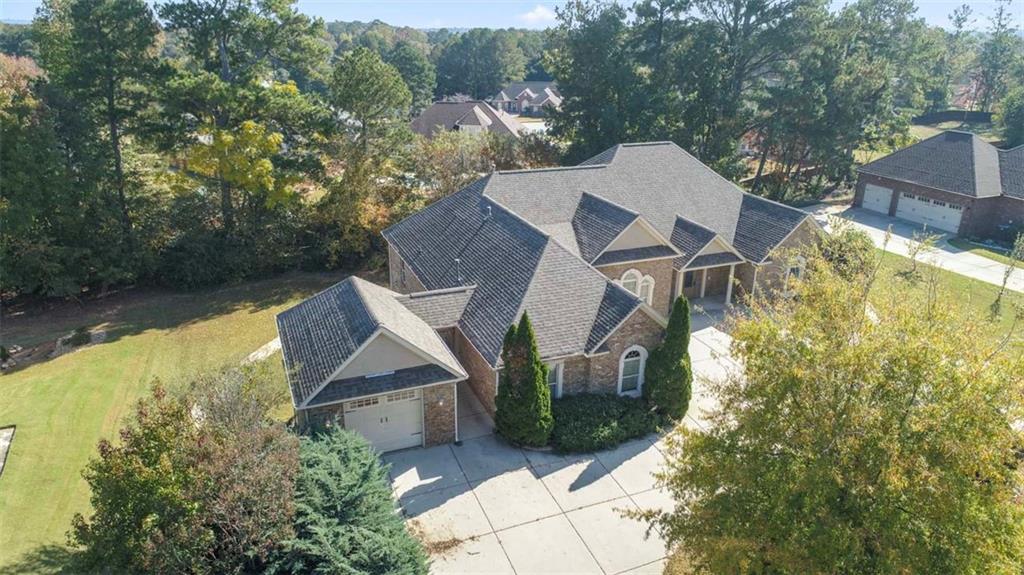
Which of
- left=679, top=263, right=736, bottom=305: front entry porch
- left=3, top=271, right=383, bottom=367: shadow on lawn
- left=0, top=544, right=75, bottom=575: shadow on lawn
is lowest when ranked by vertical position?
left=3, top=271, right=383, bottom=367: shadow on lawn

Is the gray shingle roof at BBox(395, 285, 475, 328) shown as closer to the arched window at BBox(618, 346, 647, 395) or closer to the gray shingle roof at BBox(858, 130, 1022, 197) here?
the arched window at BBox(618, 346, 647, 395)

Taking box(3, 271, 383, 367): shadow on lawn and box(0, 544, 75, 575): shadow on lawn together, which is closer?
box(0, 544, 75, 575): shadow on lawn

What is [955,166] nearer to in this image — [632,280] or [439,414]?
[632,280]

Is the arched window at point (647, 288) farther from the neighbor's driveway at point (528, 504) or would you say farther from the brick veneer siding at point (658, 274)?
the neighbor's driveway at point (528, 504)

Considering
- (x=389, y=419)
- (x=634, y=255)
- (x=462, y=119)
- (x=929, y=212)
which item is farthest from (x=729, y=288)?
(x=462, y=119)

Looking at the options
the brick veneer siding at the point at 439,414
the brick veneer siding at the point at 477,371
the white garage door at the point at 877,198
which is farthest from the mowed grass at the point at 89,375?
the white garage door at the point at 877,198

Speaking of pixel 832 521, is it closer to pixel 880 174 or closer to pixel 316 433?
pixel 316 433

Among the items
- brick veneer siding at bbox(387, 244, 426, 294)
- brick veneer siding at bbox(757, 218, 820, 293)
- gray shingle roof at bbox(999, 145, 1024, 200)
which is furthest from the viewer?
gray shingle roof at bbox(999, 145, 1024, 200)

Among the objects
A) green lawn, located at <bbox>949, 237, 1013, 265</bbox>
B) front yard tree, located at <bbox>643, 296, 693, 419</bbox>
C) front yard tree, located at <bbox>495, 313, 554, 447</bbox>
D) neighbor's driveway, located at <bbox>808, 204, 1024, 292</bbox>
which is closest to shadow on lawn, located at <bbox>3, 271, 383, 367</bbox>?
front yard tree, located at <bbox>495, 313, 554, 447</bbox>

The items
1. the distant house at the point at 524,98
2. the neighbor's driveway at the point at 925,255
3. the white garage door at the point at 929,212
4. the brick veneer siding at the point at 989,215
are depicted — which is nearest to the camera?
the neighbor's driveway at the point at 925,255
